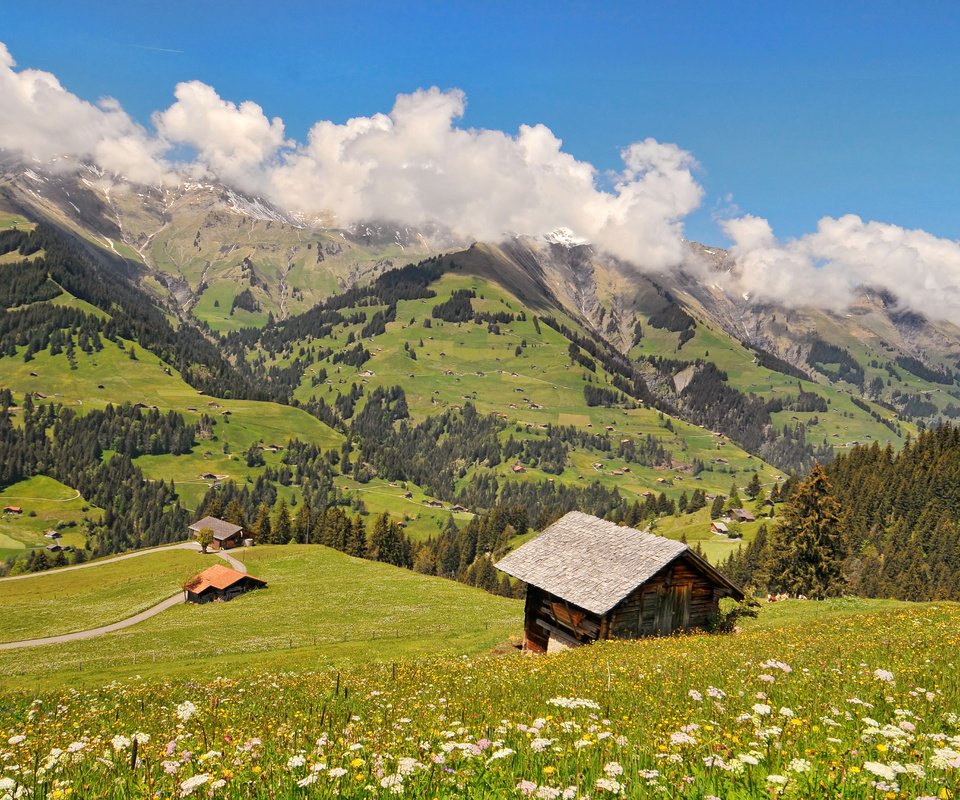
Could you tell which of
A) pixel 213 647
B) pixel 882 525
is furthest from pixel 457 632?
pixel 882 525

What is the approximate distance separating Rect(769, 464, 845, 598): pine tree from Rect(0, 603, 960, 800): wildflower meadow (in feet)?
193

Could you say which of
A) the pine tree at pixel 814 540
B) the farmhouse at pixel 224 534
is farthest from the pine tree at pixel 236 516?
the pine tree at pixel 814 540

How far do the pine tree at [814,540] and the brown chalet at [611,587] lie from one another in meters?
37.2

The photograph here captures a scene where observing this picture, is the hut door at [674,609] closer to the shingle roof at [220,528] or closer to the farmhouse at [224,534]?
the farmhouse at [224,534]

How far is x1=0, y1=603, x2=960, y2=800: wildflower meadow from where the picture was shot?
5.26 m

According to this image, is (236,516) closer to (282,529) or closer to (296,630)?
(282,529)

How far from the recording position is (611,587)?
3591 centimetres

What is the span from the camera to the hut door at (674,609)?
38219 mm

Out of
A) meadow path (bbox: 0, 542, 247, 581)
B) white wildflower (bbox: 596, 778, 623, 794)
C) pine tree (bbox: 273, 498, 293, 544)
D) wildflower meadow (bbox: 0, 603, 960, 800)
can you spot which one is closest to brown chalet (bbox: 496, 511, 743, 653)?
wildflower meadow (bbox: 0, 603, 960, 800)

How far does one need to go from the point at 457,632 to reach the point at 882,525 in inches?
5317

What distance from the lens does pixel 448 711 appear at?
11500mm

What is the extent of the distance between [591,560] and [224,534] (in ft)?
421

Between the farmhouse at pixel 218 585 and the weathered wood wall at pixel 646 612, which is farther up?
the weathered wood wall at pixel 646 612

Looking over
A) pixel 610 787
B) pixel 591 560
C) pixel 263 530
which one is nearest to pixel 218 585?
pixel 263 530
